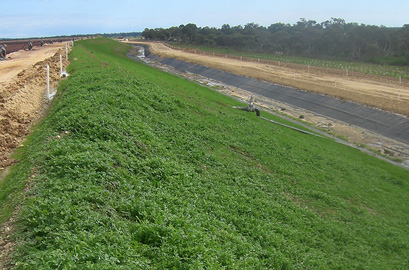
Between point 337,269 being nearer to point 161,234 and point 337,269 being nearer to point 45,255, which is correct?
point 161,234

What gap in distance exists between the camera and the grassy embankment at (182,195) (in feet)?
21.9

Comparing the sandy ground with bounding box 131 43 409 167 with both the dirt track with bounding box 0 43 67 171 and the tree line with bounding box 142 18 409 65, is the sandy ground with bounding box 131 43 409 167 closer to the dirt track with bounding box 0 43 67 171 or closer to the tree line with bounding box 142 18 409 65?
the dirt track with bounding box 0 43 67 171

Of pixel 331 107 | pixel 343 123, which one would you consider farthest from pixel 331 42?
pixel 343 123

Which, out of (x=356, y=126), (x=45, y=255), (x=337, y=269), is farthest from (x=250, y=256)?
(x=356, y=126)

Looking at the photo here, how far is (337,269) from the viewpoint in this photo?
35.8ft

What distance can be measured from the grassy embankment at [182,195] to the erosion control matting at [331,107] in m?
12.6

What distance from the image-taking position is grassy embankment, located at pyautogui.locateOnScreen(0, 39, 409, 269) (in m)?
6.68

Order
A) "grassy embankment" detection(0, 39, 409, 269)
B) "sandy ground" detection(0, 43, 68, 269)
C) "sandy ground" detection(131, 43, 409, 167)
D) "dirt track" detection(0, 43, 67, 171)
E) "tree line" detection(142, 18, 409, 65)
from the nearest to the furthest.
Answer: "grassy embankment" detection(0, 39, 409, 269)
"sandy ground" detection(0, 43, 68, 269)
"dirt track" detection(0, 43, 67, 171)
"sandy ground" detection(131, 43, 409, 167)
"tree line" detection(142, 18, 409, 65)

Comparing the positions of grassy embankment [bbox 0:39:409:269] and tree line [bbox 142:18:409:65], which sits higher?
tree line [bbox 142:18:409:65]

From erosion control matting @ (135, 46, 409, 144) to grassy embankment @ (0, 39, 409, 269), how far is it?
1259 centimetres

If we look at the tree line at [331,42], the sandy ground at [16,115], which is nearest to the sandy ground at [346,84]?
the tree line at [331,42]

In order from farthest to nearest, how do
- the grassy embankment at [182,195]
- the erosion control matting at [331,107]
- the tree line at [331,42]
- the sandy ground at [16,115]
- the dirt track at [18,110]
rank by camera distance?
the tree line at [331,42] < the erosion control matting at [331,107] < the dirt track at [18,110] < the sandy ground at [16,115] < the grassy embankment at [182,195]

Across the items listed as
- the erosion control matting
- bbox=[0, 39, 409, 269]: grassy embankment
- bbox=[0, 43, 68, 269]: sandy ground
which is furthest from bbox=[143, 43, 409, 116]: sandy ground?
bbox=[0, 43, 68, 269]: sandy ground

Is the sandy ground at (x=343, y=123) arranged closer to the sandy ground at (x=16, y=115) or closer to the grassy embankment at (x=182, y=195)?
the grassy embankment at (x=182, y=195)
